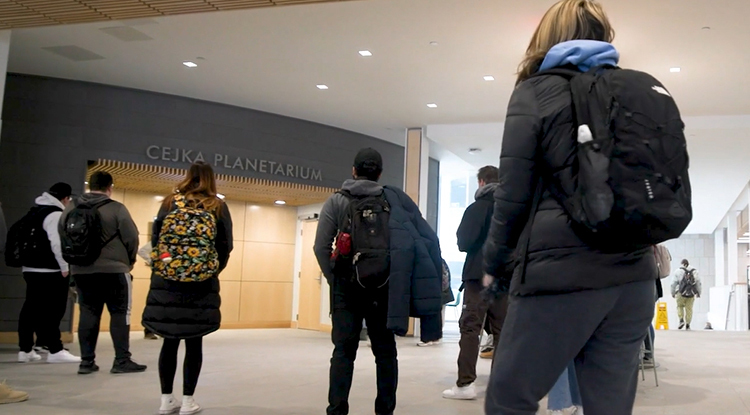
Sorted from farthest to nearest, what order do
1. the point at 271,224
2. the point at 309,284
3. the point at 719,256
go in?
the point at 719,256 → the point at 271,224 → the point at 309,284

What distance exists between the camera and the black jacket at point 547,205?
1.63 metres

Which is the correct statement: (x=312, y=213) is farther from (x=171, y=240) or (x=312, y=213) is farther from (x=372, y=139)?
(x=171, y=240)

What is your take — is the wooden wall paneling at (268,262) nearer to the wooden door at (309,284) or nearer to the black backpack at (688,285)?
the wooden door at (309,284)

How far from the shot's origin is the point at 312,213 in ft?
40.1

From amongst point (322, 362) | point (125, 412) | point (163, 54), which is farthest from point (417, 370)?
point (163, 54)

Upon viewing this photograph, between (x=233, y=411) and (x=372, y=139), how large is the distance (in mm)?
8467

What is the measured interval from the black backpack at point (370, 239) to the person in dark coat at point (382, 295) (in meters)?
0.02

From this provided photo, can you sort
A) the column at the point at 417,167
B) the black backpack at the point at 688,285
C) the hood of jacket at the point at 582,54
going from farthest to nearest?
the black backpack at the point at 688,285, the column at the point at 417,167, the hood of jacket at the point at 582,54

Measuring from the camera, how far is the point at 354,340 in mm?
3316

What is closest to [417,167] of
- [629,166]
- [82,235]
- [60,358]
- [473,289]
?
[60,358]

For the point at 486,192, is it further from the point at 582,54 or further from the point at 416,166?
the point at 416,166

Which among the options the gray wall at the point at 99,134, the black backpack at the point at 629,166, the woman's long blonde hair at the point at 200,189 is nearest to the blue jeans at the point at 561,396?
the woman's long blonde hair at the point at 200,189

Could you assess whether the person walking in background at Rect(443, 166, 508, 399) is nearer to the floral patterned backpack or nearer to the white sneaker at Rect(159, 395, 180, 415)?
the floral patterned backpack

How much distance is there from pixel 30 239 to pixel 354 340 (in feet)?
13.6
